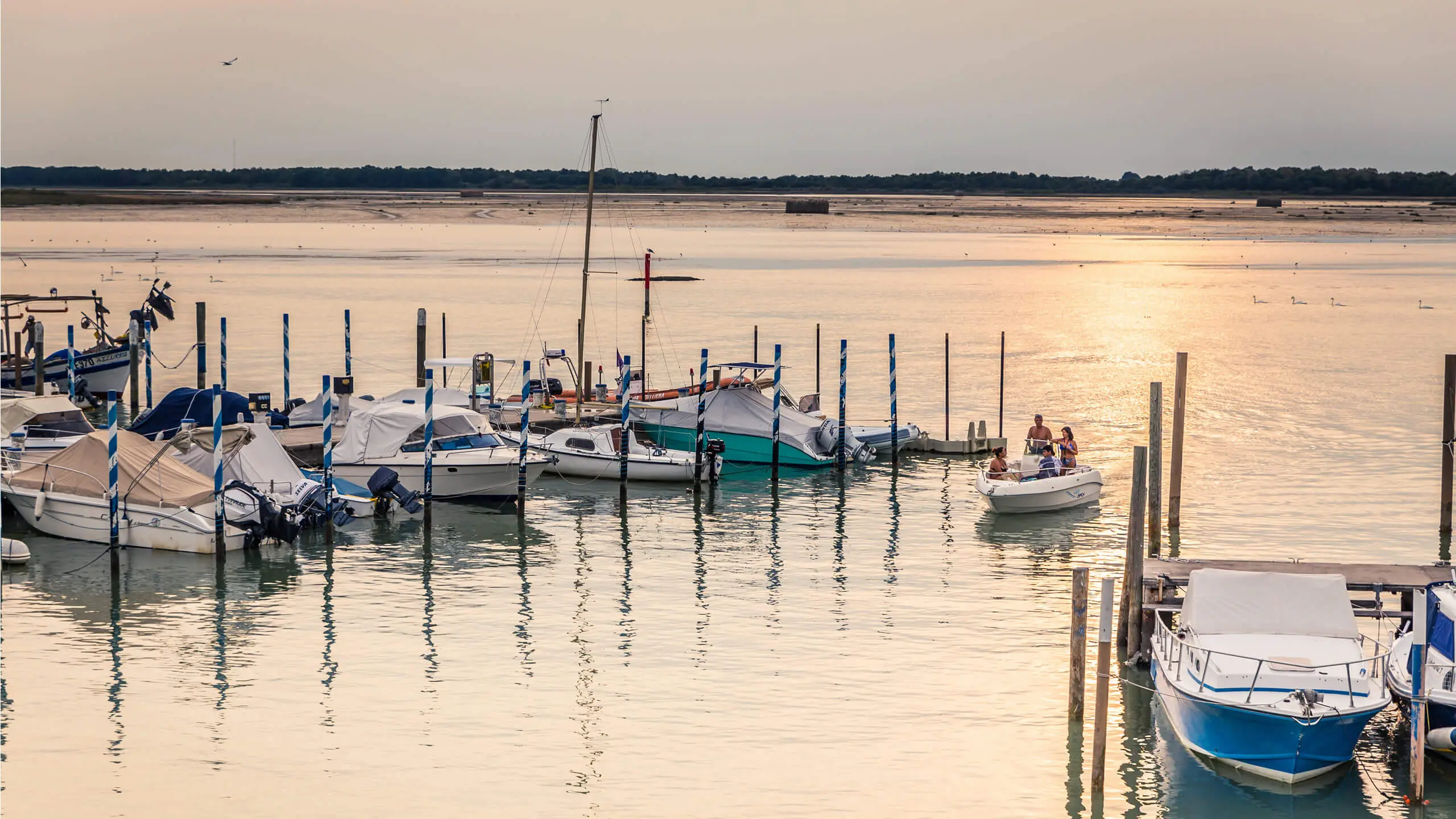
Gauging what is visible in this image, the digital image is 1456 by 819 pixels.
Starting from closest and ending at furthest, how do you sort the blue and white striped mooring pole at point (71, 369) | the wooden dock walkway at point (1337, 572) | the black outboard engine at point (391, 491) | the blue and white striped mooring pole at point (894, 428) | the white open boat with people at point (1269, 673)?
the white open boat with people at point (1269, 673)
the wooden dock walkway at point (1337, 572)
the black outboard engine at point (391, 491)
the blue and white striped mooring pole at point (894, 428)
the blue and white striped mooring pole at point (71, 369)

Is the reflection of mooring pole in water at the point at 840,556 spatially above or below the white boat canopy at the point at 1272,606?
below

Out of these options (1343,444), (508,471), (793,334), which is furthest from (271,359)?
(1343,444)

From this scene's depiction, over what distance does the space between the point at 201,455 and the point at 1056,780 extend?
18668 millimetres

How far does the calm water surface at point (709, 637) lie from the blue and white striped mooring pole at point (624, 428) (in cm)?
84

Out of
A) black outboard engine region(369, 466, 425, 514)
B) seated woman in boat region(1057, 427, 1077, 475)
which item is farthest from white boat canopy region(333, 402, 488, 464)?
seated woman in boat region(1057, 427, 1077, 475)

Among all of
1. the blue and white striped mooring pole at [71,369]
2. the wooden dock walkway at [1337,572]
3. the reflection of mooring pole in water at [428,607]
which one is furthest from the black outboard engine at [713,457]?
the blue and white striped mooring pole at [71,369]

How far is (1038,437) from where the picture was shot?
33.8 metres

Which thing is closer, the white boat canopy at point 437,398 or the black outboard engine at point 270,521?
the black outboard engine at point 270,521

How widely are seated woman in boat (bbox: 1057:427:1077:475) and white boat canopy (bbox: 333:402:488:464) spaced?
12543 mm

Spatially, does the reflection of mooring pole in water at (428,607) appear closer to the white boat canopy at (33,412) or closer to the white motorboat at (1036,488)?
the white boat canopy at (33,412)

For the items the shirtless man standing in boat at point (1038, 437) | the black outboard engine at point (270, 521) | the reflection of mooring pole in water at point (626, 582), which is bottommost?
the reflection of mooring pole in water at point (626, 582)

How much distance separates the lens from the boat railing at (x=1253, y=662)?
17.2 metres

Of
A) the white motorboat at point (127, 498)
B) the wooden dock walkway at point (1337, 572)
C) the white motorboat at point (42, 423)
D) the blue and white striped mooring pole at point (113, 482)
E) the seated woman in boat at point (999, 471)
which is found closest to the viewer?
the wooden dock walkway at point (1337, 572)

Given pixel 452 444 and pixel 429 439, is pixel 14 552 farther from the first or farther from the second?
pixel 452 444
